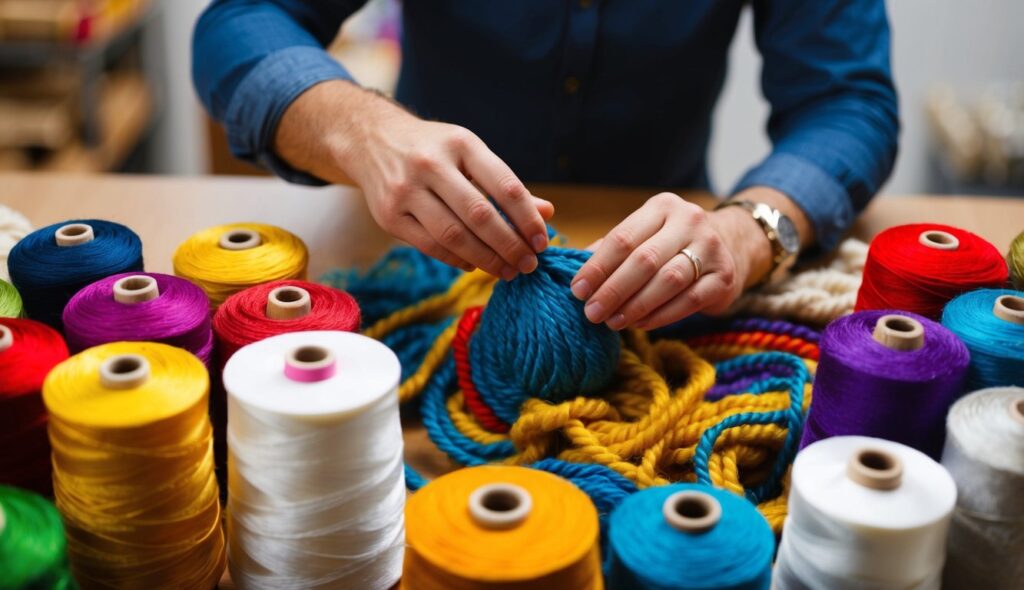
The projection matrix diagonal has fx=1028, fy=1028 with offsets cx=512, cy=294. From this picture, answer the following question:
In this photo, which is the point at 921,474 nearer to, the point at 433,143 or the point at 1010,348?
the point at 1010,348

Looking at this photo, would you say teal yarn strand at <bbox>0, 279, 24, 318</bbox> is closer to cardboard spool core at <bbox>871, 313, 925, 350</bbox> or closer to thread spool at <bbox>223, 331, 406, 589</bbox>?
thread spool at <bbox>223, 331, 406, 589</bbox>

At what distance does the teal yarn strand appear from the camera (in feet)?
2.85

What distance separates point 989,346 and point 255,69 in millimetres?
861

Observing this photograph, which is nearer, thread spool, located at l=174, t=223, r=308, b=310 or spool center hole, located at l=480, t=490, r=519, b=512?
spool center hole, located at l=480, t=490, r=519, b=512

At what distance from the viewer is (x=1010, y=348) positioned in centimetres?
82

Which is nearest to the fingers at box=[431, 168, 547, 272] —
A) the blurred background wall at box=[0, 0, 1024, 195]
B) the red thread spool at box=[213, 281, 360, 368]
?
the red thread spool at box=[213, 281, 360, 368]

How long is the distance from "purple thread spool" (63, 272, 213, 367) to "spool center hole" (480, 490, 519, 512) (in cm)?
29

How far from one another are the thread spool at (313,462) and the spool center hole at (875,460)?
1.09 feet

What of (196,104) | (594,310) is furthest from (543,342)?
(196,104)

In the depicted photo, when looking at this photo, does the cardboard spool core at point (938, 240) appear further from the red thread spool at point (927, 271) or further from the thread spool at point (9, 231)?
the thread spool at point (9, 231)

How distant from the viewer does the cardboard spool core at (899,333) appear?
78cm

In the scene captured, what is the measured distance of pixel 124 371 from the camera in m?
0.74

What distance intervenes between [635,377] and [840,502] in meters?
0.35

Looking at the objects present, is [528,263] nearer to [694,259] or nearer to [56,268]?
[694,259]
